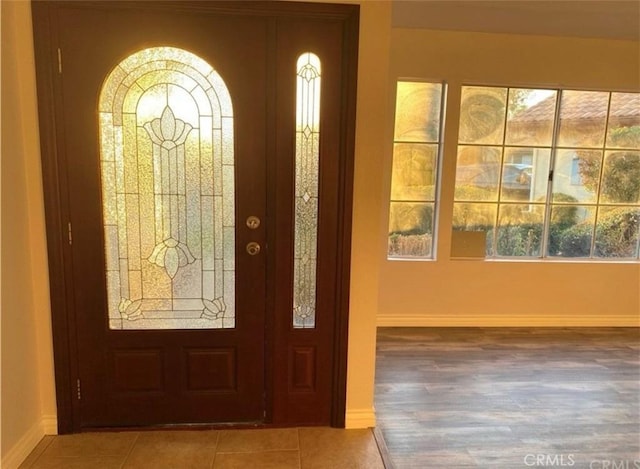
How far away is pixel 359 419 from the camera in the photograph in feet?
7.46

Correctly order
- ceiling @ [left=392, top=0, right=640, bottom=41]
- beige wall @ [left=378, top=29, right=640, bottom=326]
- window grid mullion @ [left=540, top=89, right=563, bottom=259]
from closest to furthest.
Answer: ceiling @ [left=392, top=0, right=640, bottom=41] → beige wall @ [left=378, top=29, right=640, bottom=326] → window grid mullion @ [left=540, top=89, right=563, bottom=259]

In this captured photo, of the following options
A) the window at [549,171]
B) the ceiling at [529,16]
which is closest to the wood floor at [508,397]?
the window at [549,171]

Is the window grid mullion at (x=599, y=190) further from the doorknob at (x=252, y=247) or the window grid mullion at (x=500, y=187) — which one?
the doorknob at (x=252, y=247)

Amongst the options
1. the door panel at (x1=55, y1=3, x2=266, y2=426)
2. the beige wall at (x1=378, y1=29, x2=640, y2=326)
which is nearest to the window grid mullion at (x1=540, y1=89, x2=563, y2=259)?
the beige wall at (x1=378, y1=29, x2=640, y2=326)

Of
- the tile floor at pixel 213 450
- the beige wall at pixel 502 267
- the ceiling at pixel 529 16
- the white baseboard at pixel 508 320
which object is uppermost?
the ceiling at pixel 529 16

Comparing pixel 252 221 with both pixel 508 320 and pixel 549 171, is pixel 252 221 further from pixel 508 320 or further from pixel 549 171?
pixel 549 171

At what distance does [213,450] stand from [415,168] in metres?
2.74

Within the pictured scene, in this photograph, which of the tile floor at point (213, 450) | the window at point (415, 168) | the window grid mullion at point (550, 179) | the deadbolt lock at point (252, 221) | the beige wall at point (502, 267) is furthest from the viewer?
the window grid mullion at point (550, 179)

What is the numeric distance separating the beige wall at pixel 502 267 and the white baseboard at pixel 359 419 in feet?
5.22

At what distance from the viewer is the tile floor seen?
1968 mm

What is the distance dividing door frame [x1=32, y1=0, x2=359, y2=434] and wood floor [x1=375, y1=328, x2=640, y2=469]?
1.78 feet

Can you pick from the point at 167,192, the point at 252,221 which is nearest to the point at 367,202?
the point at 252,221

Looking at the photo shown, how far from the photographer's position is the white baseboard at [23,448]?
1876 mm

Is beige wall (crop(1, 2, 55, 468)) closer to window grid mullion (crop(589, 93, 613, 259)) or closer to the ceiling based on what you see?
the ceiling
